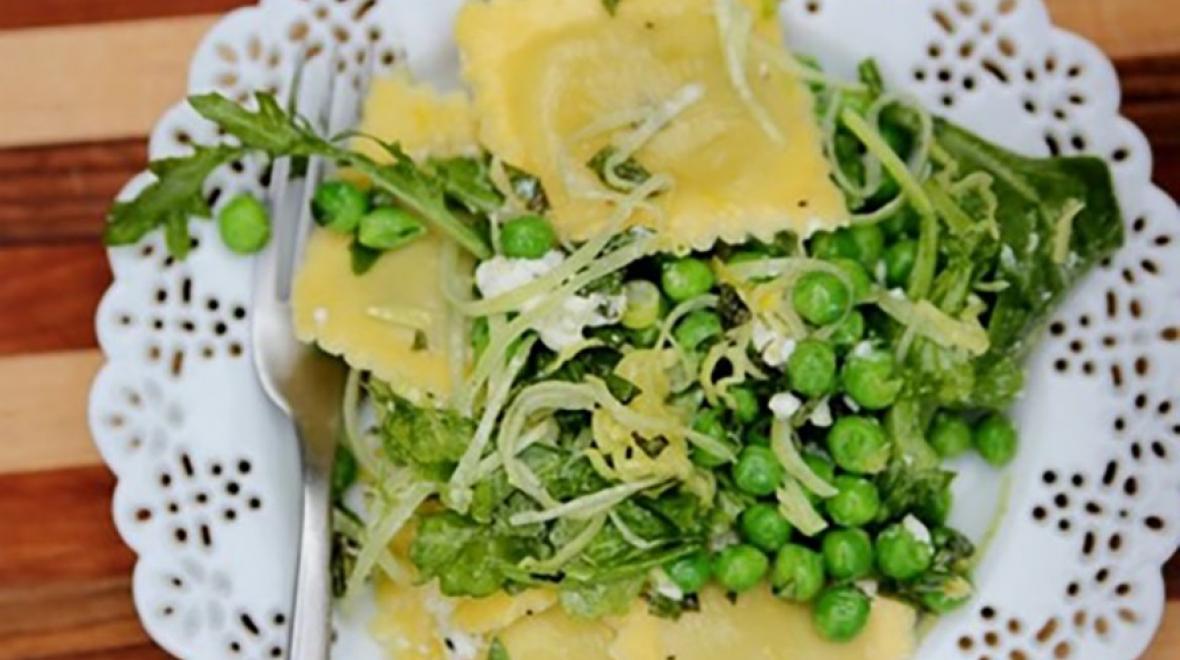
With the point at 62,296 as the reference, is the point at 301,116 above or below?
above

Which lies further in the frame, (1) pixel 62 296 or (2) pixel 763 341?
(1) pixel 62 296

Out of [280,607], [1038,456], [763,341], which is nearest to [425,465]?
[280,607]

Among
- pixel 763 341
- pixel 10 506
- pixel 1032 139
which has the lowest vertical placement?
pixel 10 506

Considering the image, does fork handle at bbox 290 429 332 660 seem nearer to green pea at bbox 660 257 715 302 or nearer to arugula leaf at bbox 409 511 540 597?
arugula leaf at bbox 409 511 540 597

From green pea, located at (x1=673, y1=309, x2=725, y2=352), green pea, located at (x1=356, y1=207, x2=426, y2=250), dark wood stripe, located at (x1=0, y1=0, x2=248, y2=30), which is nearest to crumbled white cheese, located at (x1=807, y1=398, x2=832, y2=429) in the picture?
green pea, located at (x1=673, y1=309, x2=725, y2=352)

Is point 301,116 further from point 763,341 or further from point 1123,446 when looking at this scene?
point 1123,446

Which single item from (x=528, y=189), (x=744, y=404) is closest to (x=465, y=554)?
(x=744, y=404)
